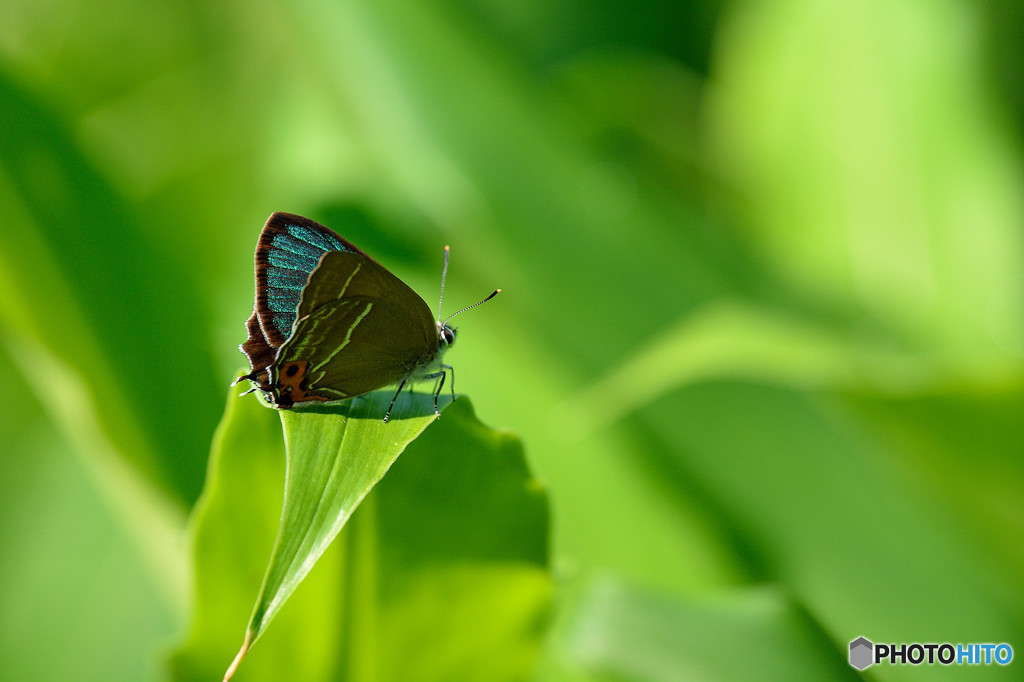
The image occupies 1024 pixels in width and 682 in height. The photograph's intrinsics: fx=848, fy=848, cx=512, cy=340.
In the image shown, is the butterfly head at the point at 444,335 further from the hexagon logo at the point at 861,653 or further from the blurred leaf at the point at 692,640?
the hexagon logo at the point at 861,653

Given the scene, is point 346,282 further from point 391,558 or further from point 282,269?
point 391,558

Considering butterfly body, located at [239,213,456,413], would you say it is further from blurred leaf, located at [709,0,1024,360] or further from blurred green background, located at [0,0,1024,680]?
blurred leaf, located at [709,0,1024,360]

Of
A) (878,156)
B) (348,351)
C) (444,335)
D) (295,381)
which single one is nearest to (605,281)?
(444,335)

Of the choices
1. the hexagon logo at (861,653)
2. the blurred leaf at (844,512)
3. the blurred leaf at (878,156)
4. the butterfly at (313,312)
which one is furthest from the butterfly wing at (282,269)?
the blurred leaf at (878,156)

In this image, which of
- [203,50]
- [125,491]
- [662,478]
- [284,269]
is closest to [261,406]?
[284,269]

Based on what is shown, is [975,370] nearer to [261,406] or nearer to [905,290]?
[261,406]

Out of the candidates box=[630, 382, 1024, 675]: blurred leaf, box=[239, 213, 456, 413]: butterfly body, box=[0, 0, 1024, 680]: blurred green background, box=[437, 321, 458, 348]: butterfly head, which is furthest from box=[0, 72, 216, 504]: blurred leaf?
box=[630, 382, 1024, 675]: blurred leaf
